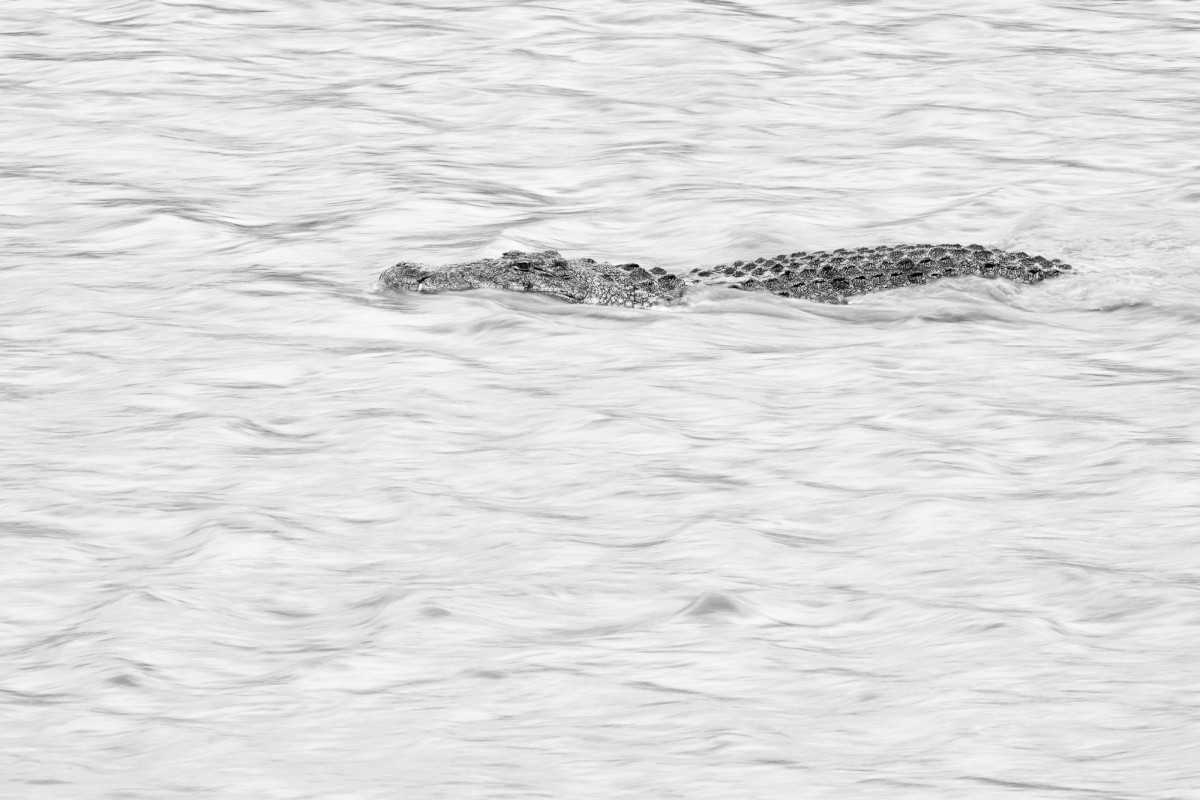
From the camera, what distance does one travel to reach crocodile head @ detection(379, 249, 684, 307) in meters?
8.93

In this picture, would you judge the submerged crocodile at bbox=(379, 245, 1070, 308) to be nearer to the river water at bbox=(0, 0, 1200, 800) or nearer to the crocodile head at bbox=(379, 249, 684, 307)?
the crocodile head at bbox=(379, 249, 684, 307)

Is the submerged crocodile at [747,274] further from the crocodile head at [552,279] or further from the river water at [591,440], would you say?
the river water at [591,440]

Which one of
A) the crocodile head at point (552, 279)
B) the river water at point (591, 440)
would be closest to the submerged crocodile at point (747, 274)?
the crocodile head at point (552, 279)

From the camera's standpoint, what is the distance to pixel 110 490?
22.0 ft

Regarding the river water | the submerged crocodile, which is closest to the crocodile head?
the submerged crocodile

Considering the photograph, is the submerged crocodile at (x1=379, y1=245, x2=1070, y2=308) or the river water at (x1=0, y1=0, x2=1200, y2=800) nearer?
the river water at (x1=0, y1=0, x2=1200, y2=800)

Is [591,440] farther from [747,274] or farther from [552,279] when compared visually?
[747,274]

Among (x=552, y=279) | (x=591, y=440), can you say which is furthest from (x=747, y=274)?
(x=591, y=440)

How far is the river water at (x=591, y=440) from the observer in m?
4.86

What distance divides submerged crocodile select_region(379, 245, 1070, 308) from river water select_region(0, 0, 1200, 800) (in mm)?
130

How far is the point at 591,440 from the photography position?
7.27 metres

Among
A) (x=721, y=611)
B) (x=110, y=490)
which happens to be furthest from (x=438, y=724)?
(x=110, y=490)

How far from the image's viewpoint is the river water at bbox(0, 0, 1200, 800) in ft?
16.0

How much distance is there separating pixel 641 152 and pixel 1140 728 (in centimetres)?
793
